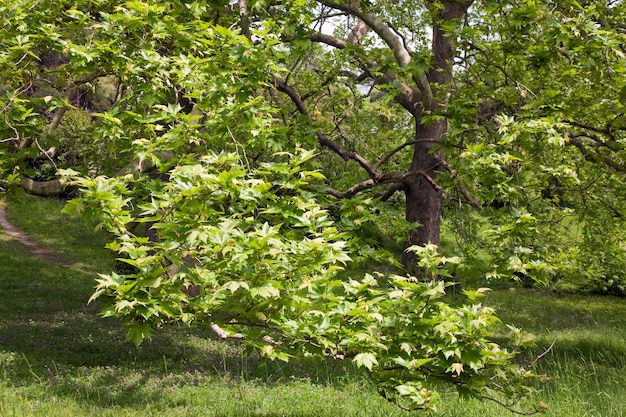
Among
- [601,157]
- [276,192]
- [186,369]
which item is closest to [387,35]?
[601,157]

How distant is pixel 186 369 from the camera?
384 inches

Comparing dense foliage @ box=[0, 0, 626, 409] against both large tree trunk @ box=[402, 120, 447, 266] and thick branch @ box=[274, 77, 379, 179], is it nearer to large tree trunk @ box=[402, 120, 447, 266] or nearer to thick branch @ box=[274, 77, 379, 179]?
Result: thick branch @ box=[274, 77, 379, 179]

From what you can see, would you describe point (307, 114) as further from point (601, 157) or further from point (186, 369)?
point (186, 369)

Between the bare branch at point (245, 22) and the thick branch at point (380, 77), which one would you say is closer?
the bare branch at point (245, 22)

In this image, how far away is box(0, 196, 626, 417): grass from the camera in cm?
700

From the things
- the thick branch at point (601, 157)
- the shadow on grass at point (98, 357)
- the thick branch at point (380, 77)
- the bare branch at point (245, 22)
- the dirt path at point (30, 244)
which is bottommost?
the shadow on grass at point (98, 357)

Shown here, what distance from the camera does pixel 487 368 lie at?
466cm

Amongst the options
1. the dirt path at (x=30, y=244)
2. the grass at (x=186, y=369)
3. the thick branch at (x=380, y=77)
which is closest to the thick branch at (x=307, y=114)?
the thick branch at (x=380, y=77)

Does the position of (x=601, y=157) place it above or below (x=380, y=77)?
below

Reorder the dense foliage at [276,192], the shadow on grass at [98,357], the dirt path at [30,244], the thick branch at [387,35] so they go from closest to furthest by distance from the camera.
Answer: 1. the dense foliage at [276,192]
2. the shadow on grass at [98,357]
3. the thick branch at [387,35]
4. the dirt path at [30,244]

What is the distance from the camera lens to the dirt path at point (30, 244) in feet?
60.7

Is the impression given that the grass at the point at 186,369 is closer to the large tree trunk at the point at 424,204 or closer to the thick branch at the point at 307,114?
the large tree trunk at the point at 424,204

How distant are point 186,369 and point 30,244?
12.9 m

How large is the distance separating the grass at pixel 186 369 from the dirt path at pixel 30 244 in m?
0.99
